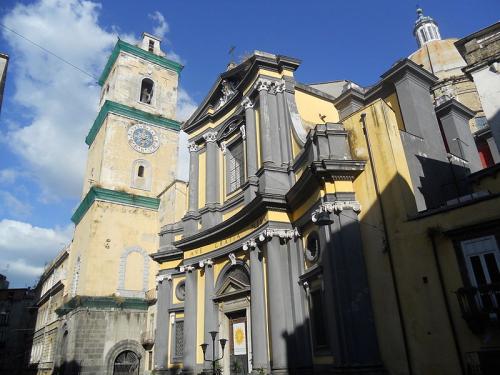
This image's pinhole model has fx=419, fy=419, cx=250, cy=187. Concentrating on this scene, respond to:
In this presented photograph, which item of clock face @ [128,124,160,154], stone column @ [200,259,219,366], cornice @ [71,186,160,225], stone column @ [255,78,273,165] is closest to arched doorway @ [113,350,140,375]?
cornice @ [71,186,160,225]

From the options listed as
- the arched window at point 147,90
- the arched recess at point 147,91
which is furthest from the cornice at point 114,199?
the arched window at point 147,90

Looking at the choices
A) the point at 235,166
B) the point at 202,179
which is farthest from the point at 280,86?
the point at 202,179

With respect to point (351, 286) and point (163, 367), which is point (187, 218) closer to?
point (163, 367)

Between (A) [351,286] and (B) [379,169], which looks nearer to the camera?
(A) [351,286]

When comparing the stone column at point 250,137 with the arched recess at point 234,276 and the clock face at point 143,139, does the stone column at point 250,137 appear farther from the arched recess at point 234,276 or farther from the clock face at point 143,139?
the clock face at point 143,139

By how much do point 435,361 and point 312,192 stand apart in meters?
5.77

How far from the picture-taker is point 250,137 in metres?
17.4

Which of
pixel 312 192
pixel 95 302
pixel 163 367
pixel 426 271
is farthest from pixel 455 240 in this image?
pixel 95 302

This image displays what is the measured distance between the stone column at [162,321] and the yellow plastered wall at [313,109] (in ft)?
33.9

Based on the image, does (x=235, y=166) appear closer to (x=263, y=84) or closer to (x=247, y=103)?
(x=247, y=103)

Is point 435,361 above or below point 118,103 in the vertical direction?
below

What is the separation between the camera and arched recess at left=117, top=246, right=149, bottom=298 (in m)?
25.9

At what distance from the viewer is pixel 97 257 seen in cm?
2564

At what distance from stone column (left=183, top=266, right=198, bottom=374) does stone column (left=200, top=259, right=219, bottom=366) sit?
0.82 meters
